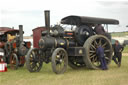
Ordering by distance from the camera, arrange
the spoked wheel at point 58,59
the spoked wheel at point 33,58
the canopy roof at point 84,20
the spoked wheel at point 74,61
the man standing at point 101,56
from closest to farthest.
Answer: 1. the spoked wheel at point 58,59
2. the spoked wheel at point 33,58
3. the man standing at point 101,56
4. the canopy roof at point 84,20
5. the spoked wheel at point 74,61

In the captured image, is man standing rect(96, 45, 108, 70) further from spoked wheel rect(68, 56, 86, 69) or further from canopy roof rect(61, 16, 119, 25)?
canopy roof rect(61, 16, 119, 25)

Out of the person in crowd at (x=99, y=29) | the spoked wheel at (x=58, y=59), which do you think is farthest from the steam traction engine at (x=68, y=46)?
the person in crowd at (x=99, y=29)

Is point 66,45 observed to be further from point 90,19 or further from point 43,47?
point 90,19

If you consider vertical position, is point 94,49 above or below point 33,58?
above

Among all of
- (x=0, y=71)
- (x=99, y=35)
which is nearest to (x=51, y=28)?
(x=99, y=35)

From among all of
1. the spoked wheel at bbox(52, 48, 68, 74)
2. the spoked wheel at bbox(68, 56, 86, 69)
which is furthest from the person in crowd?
the spoked wheel at bbox(52, 48, 68, 74)

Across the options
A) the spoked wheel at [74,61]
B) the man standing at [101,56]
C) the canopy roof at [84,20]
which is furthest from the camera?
the spoked wheel at [74,61]

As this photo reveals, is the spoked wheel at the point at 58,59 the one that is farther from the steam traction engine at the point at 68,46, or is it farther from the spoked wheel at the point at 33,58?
the spoked wheel at the point at 33,58

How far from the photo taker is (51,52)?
8406 mm

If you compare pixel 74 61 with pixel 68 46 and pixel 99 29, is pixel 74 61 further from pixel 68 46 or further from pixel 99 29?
pixel 99 29

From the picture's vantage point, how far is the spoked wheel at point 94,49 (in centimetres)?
898

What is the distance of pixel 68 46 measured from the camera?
8914 millimetres

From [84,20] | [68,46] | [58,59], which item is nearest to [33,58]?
[58,59]

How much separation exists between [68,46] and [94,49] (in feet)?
4.12
